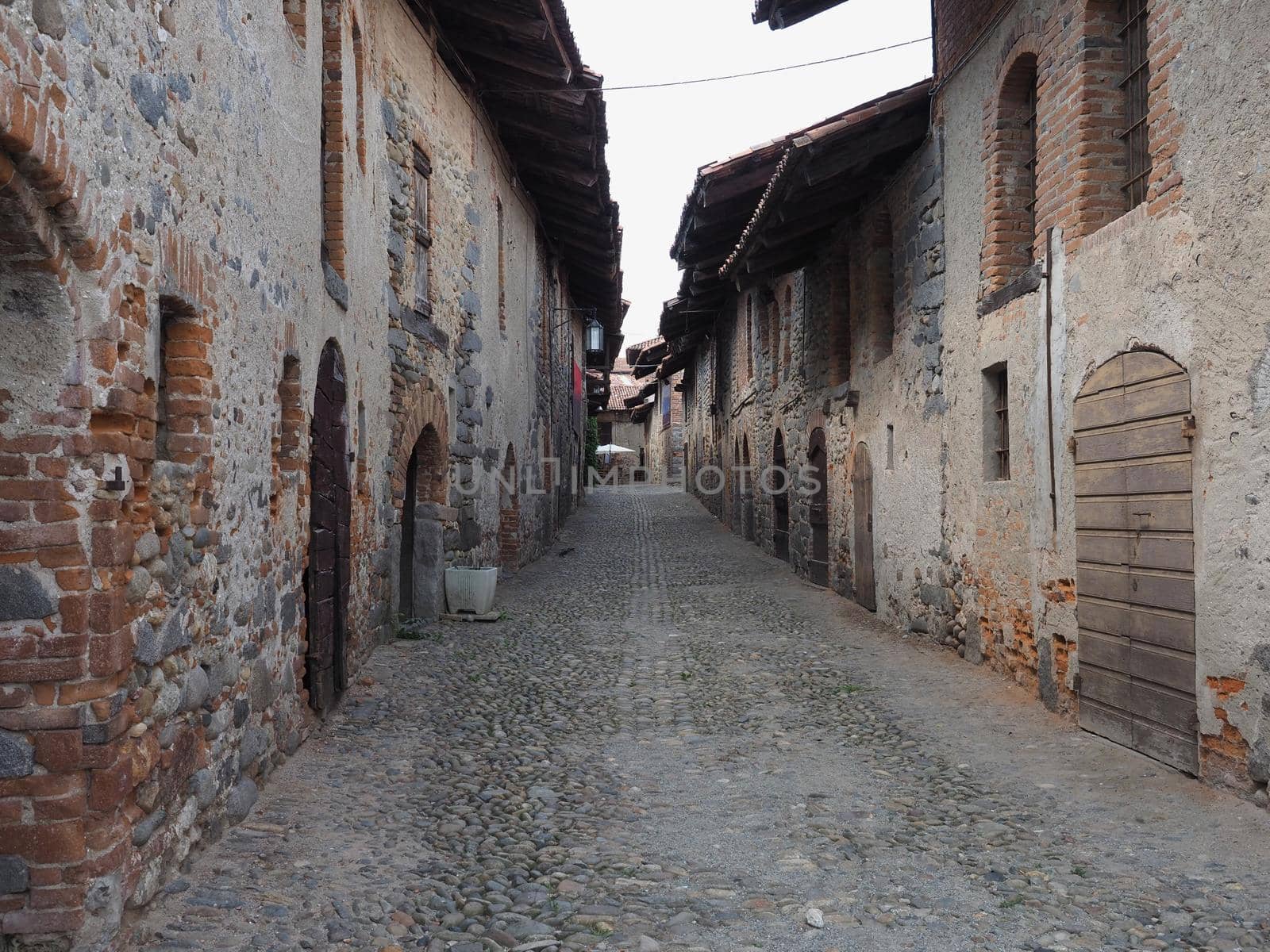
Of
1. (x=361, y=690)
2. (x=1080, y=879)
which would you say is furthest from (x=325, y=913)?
(x=361, y=690)

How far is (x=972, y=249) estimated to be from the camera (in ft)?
23.7

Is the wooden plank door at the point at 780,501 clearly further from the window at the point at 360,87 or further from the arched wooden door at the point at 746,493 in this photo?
the window at the point at 360,87

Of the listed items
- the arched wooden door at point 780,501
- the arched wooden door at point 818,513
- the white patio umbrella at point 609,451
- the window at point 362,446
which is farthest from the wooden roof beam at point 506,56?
the white patio umbrella at point 609,451

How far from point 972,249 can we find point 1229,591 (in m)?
3.76

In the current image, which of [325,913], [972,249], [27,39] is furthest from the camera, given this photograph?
[972,249]

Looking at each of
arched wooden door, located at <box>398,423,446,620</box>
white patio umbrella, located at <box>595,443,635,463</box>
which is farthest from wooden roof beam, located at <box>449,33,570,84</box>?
white patio umbrella, located at <box>595,443,635,463</box>

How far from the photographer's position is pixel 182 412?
3514 mm

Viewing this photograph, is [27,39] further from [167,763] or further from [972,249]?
[972,249]

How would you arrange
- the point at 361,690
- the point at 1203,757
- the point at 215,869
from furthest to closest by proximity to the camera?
the point at 361,690 → the point at 1203,757 → the point at 215,869

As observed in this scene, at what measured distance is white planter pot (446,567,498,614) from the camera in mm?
9133

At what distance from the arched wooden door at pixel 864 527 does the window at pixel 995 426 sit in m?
2.97

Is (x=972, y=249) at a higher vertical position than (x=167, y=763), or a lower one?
higher

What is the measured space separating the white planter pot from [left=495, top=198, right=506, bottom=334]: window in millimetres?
3943

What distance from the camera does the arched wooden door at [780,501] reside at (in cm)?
1438
